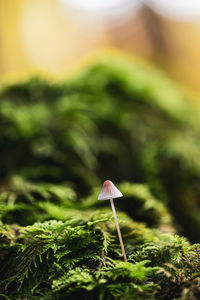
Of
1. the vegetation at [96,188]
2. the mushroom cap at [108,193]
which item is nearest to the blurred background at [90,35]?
the vegetation at [96,188]

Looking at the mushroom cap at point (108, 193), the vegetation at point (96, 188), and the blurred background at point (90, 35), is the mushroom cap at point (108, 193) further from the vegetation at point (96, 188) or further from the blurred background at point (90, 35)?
A: the blurred background at point (90, 35)

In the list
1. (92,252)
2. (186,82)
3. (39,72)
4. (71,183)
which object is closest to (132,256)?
(92,252)

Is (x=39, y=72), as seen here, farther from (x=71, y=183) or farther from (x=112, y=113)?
(x=71, y=183)

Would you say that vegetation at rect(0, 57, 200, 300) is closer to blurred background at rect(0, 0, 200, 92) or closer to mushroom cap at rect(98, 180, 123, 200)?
mushroom cap at rect(98, 180, 123, 200)

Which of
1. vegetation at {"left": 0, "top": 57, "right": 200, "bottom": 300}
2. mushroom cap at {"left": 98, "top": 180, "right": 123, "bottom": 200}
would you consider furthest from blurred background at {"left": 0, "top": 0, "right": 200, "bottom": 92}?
mushroom cap at {"left": 98, "top": 180, "right": 123, "bottom": 200}

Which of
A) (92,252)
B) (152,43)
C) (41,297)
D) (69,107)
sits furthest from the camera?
(152,43)

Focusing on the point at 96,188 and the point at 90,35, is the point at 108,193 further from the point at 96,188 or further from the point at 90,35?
the point at 90,35
